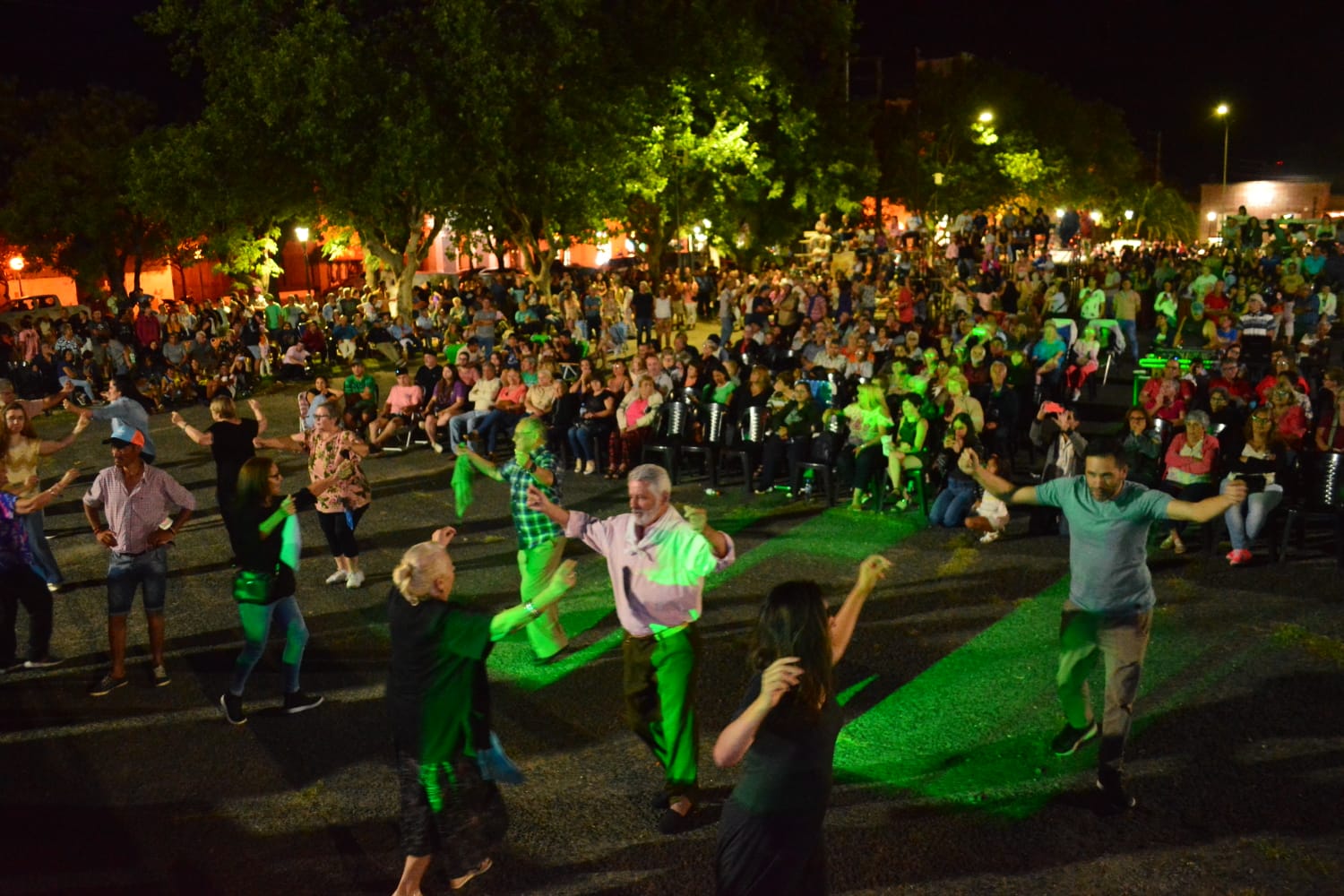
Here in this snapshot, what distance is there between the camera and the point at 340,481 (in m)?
8.48

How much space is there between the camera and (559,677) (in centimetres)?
714

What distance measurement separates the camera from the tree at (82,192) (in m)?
34.6

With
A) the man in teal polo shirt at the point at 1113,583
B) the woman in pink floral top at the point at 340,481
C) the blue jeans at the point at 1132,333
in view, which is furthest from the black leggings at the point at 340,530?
the blue jeans at the point at 1132,333

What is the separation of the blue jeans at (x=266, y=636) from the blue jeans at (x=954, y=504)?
5.80 metres

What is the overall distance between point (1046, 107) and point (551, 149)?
151ft

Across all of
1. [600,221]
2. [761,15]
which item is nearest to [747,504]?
[600,221]

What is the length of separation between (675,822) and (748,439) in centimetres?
690

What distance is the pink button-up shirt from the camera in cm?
504

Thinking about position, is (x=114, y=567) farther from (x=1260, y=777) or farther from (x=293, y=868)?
(x=1260, y=777)

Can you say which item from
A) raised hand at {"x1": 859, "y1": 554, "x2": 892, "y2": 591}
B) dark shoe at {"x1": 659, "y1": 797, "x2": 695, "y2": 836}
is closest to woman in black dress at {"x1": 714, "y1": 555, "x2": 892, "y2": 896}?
raised hand at {"x1": 859, "y1": 554, "x2": 892, "y2": 591}

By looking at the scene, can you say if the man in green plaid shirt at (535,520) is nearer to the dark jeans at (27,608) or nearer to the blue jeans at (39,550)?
the dark jeans at (27,608)

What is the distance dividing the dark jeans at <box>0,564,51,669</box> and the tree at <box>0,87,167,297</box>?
28901 millimetres

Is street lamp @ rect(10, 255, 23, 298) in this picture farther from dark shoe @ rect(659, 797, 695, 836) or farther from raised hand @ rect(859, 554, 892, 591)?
raised hand @ rect(859, 554, 892, 591)

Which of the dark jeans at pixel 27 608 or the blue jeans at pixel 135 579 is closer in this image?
the blue jeans at pixel 135 579
